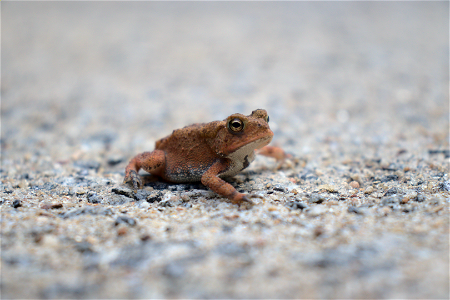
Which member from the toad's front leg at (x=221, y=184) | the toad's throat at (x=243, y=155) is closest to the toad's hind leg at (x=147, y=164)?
the toad's front leg at (x=221, y=184)

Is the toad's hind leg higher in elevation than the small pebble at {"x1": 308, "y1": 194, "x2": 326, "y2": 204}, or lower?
higher

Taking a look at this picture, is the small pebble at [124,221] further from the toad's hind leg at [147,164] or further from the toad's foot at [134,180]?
the toad's hind leg at [147,164]

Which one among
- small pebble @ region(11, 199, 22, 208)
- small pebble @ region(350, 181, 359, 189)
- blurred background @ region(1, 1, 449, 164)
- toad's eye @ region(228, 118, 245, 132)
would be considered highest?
blurred background @ region(1, 1, 449, 164)

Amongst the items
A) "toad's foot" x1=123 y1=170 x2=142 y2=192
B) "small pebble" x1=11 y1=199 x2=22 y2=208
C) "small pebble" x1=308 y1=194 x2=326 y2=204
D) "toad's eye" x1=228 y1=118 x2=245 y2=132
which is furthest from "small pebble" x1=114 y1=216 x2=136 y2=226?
"small pebble" x1=308 y1=194 x2=326 y2=204

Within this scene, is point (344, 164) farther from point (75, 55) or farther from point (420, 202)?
point (75, 55)

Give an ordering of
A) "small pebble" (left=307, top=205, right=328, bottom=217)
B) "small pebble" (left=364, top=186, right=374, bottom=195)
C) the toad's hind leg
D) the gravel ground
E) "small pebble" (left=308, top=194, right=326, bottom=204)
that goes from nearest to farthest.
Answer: the gravel ground, "small pebble" (left=307, top=205, right=328, bottom=217), "small pebble" (left=308, top=194, right=326, bottom=204), "small pebble" (left=364, top=186, right=374, bottom=195), the toad's hind leg

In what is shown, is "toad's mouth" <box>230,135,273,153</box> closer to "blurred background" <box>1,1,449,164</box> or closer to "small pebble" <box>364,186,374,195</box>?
"small pebble" <box>364,186,374,195</box>

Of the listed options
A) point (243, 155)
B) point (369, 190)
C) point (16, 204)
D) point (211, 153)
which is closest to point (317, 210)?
point (369, 190)

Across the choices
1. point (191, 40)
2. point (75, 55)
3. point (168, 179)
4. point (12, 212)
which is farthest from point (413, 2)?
point (12, 212)

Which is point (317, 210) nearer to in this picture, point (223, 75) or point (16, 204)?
point (16, 204)
